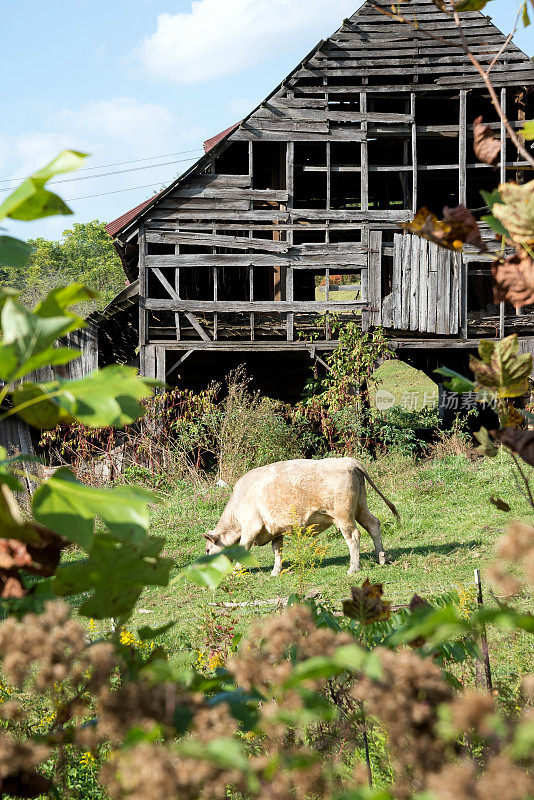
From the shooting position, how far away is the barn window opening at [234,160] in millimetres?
16044

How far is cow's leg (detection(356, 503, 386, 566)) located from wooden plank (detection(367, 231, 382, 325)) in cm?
709

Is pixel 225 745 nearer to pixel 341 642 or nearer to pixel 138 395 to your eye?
pixel 341 642

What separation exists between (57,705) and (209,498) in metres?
11.0

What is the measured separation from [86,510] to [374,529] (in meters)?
8.06

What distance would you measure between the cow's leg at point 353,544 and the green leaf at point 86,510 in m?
7.72

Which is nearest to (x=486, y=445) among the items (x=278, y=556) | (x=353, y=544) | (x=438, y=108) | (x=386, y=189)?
(x=353, y=544)

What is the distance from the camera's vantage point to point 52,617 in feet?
2.67

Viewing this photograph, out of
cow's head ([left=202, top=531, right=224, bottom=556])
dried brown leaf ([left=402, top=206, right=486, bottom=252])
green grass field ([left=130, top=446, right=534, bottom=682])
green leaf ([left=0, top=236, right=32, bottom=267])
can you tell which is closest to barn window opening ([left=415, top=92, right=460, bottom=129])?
green grass field ([left=130, top=446, right=534, bottom=682])

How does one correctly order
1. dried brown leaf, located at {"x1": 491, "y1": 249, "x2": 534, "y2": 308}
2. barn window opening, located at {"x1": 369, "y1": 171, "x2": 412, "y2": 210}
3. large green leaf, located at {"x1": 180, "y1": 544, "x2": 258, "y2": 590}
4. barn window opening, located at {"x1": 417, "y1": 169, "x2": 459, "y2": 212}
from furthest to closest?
barn window opening, located at {"x1": 417, "y1": 169, "x2": 459, "y2": 212}, barn window opening, located at {"x1": 369, "y1": 171, "x2": 412, "y2": 210}, dried brown leaf, located at {"x1": 491, "y1": 249, "x2": 534, "y2": 308}, large green leaf, located at {"x1": 180, "y1": 544, "x2": 258, "y2": 590}

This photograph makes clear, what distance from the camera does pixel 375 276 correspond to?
1523 cm

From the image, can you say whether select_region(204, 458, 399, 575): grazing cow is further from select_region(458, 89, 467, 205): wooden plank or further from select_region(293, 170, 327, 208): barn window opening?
select_region(293, 170, 327, 208): barn window opening

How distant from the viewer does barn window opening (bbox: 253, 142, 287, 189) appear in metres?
15.8

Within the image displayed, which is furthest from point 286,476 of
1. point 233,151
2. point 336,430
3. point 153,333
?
point 233,151

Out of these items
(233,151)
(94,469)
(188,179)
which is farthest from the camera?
(233,151)
